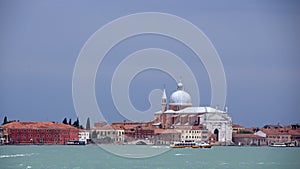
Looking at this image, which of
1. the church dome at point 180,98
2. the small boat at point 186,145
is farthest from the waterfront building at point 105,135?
the small boat at point 186,145

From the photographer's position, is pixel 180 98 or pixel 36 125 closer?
pixel 36 125

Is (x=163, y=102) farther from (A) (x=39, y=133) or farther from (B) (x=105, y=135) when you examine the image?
(A) (x=39, y=133)

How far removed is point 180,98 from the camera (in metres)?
69.5

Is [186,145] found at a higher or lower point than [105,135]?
lower

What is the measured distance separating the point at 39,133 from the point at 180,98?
1103 cm

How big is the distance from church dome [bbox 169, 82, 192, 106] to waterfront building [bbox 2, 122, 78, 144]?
8427 mm

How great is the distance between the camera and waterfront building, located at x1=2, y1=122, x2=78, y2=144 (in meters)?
62.5

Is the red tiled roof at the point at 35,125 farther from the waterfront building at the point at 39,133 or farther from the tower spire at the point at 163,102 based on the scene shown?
the tower spire at the point at 163,102

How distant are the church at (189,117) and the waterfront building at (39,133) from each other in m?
7.60

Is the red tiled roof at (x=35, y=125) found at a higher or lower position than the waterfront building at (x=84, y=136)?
higher

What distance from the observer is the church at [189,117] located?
218ft

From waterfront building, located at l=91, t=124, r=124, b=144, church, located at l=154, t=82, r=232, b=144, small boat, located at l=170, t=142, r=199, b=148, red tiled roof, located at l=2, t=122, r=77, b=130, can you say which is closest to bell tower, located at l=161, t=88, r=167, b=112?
church, located at l=154, t=82, r=232, b=144

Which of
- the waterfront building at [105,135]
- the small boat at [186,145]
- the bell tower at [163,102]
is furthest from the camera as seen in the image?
the bell tower at [163,102]

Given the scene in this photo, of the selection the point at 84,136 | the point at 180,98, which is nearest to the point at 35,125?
the point at 84,136
